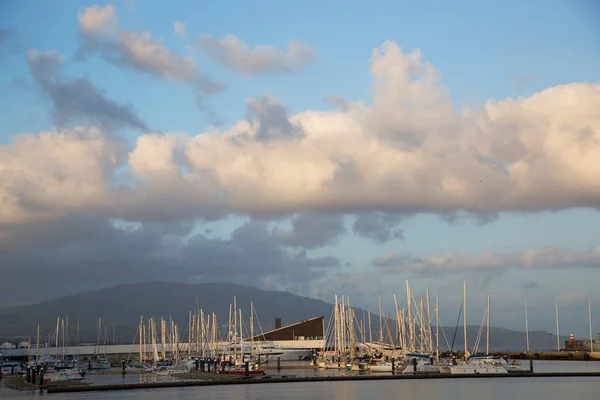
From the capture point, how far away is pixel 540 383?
272 feet

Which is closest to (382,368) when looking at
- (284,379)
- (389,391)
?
(284,379)

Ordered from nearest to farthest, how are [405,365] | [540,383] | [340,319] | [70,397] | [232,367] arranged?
[70,397] → [540,383] → [405,365] → [232,367] → [340,319]

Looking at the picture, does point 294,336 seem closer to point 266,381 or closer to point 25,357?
point 25,357

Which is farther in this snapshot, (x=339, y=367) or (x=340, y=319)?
(x=340, y=319)

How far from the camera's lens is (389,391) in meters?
77.1

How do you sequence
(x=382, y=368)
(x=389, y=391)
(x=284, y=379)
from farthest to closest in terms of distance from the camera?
(x=382, y=368) < (x=284, y=379) < (x=389, y=391)

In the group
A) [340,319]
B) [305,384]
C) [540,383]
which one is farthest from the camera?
[340,319]

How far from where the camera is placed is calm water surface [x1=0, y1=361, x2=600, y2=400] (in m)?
71.0

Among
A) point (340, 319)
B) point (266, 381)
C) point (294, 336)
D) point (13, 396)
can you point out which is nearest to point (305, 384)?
point (266, 381)

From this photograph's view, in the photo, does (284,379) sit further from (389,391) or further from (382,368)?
(382,368)

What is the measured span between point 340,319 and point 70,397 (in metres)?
63.9

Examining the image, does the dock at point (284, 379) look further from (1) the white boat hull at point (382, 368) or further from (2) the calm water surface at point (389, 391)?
(1) the white boat hull at point (382, 368)

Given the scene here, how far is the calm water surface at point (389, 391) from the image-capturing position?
233 feet

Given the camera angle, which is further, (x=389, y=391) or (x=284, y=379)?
(x=284, y=379)
